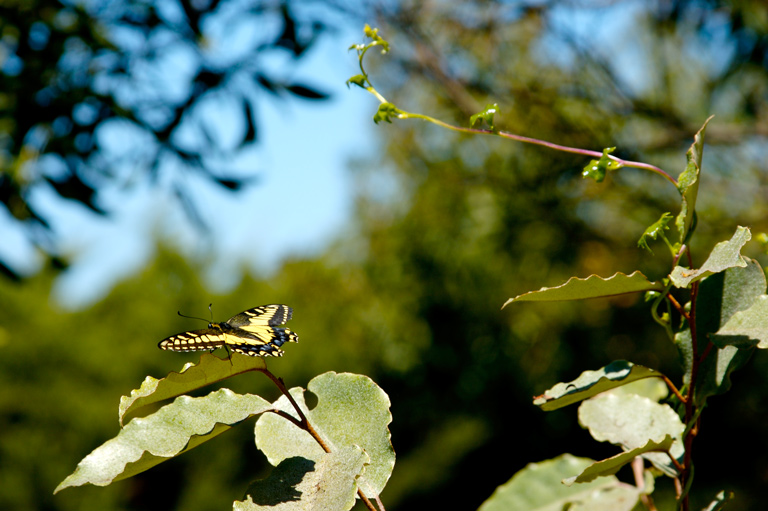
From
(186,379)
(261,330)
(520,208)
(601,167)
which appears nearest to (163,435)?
(186,379)

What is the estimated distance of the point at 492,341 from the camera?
6.06 meters

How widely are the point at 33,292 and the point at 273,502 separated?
4.83 meters

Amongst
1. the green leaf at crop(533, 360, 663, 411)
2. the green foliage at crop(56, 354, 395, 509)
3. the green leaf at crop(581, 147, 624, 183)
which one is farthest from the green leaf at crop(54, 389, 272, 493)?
the green leaf at crop(581, 147, 624, 183)

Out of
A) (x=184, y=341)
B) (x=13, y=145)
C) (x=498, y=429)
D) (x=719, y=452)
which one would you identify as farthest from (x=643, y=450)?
(x=719, y=452)

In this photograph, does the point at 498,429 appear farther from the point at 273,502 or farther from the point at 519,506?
the point at 273,502

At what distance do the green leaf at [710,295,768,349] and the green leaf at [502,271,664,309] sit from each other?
69 mm

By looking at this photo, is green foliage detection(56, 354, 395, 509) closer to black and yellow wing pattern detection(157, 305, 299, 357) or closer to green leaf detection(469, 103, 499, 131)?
black and yellow wing pattern detection(157, 305, 299, 357)

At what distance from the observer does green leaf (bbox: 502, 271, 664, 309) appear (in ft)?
1.71

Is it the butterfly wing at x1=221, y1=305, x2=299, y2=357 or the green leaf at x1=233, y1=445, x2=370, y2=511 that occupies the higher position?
the green leaf at x1=233, y1=445, x2=370, y2=511

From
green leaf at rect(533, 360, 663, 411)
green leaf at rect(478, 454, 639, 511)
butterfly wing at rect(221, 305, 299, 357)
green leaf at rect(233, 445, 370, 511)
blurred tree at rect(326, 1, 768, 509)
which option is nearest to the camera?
green leaf at rect(233, 445, 370, 511)

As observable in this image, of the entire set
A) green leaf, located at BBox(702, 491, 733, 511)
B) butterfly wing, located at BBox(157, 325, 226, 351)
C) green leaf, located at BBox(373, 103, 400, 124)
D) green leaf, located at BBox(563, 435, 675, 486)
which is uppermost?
green leaf, located at BBox(373, 103, 400, 124)

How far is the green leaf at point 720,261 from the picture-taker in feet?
1.55

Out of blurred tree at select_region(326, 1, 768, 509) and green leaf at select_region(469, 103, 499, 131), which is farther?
blurred tree at select_region(326, 1, 768, 509)

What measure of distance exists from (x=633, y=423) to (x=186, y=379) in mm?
490
